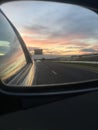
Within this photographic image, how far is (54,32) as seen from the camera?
2.23m

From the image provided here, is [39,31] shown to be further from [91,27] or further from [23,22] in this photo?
[91,27]

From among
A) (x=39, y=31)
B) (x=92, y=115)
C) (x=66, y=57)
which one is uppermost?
(x=39, y=31)

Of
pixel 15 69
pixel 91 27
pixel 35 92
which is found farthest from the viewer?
pixel 15 69

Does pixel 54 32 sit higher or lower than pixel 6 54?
higher

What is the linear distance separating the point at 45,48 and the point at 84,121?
171cm

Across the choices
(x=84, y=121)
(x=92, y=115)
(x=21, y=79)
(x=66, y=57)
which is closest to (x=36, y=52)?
(x=66, y=57)

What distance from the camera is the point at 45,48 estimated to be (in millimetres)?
2178

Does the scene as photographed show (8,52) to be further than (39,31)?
Yes

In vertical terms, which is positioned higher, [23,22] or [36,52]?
[23,22]

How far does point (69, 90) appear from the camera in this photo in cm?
220

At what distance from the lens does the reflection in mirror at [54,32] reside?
2076 mm

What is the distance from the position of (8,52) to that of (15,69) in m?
0.31

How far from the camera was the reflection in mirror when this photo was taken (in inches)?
81.7

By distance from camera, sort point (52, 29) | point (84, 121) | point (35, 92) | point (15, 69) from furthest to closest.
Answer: point (84, 121)
point (15, 69)
point (52, 29)
point (35, 92)
